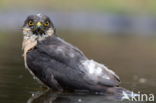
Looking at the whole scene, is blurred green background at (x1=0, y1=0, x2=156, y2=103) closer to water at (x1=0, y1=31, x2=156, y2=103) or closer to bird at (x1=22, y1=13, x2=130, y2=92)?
water at (x1=0, y1=31, x2=156, y2=103)

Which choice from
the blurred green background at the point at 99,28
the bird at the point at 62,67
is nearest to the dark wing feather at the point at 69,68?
the bird at the point at 62,67

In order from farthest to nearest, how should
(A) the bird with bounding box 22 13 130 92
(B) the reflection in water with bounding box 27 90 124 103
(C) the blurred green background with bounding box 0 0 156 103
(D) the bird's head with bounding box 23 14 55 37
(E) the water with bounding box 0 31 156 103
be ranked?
1. (C) the blurred green background with bounding box 0 0 156 103
2. (D) the bird's head with bounding box 23 14 55 37
3. (A) the bird with bounding box 22 13 130 92
4. (E) the water with bounding box 0 31 156 103
5. (B) the reflection in water with bounding box 27 90 124 103

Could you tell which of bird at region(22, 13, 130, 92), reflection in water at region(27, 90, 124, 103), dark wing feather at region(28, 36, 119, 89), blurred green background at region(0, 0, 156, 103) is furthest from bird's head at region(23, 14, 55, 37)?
blurred green background at region(0, 0, 156, 103)

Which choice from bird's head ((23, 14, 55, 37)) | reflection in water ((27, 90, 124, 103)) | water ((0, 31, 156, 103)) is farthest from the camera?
bird's head ((23, 14, 55, 37))

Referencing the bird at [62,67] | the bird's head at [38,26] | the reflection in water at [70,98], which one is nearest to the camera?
the reflection in water at [70,98]

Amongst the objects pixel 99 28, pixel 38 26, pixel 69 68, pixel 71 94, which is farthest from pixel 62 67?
pixel 99 28

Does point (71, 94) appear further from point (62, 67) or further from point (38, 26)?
point (38, 26)

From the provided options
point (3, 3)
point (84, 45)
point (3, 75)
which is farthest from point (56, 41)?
point (3, 3)

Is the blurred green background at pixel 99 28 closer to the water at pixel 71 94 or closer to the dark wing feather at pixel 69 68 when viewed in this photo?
the water at pixel 71 94
